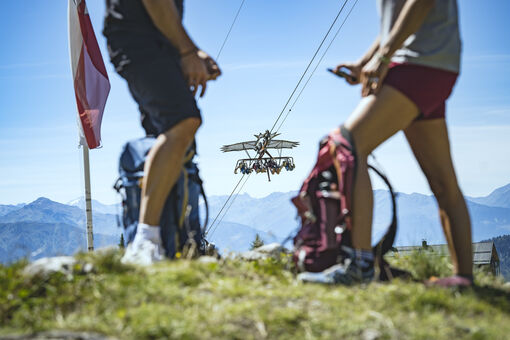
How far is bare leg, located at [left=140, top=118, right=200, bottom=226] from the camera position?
2.96 meters

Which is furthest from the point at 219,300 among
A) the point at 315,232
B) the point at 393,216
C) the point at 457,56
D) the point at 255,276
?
the point at 457,56

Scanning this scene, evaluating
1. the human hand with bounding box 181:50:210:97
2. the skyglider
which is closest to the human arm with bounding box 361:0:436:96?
the human hand with bounding box 181:50:210:97

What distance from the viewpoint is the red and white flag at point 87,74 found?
41.9 feet

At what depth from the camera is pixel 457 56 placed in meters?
2.87

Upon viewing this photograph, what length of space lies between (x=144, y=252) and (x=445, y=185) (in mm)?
1693

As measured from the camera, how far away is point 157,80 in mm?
3012

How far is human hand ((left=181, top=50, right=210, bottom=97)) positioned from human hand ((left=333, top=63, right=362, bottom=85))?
79cm

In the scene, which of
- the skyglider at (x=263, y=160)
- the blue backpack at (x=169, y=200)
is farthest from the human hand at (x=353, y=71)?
the skyglider at (x=263, y=160)

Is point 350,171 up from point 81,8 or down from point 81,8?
down

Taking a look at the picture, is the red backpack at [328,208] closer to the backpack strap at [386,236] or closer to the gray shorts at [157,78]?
the backpack strap at [386,236]

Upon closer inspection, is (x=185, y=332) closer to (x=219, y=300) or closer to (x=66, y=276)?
(x=219, y=300)

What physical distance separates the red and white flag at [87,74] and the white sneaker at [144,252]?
10.5 meters

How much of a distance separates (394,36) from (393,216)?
108 cm

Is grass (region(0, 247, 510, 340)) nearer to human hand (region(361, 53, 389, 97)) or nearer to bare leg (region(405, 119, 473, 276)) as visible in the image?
bare leg (region(405, 119, 473, 276))
